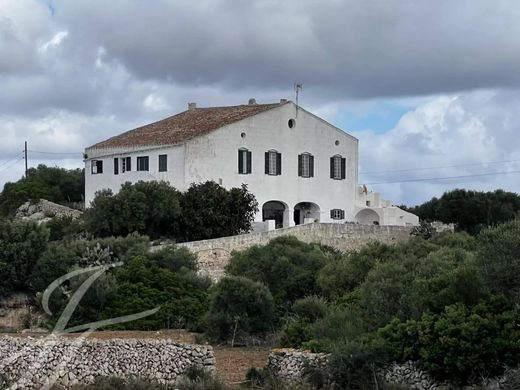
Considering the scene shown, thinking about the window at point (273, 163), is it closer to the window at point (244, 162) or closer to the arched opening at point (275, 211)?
the window at point (244, 162)

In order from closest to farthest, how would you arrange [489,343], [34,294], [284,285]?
[489,343], [284,285], [34,294]

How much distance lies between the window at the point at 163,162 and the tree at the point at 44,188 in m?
11.0

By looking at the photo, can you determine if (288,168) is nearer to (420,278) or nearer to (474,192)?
(474,192)

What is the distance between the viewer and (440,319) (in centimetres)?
2152

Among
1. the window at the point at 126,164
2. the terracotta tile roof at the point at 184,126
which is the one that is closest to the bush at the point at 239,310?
the terracotta tile roof at the point at 184,126

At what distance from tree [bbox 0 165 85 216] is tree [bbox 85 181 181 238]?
14052 mm

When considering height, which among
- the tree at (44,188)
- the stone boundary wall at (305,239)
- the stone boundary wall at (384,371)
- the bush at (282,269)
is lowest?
the stone boundary wall at (384,371)

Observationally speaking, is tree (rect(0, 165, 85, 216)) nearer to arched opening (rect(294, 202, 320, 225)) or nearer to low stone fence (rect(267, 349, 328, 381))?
arched opening (rect(294, 202, 320, 225))

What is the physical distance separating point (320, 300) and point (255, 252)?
29.2 feet

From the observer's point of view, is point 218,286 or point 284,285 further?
point 284,285

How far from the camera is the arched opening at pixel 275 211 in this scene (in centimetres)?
5578

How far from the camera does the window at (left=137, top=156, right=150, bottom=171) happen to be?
177 feet

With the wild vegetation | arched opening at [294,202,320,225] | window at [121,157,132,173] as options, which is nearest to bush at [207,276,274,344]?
the wild vegetation

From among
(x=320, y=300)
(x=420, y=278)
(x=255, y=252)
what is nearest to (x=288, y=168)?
(x=255, y=252)
